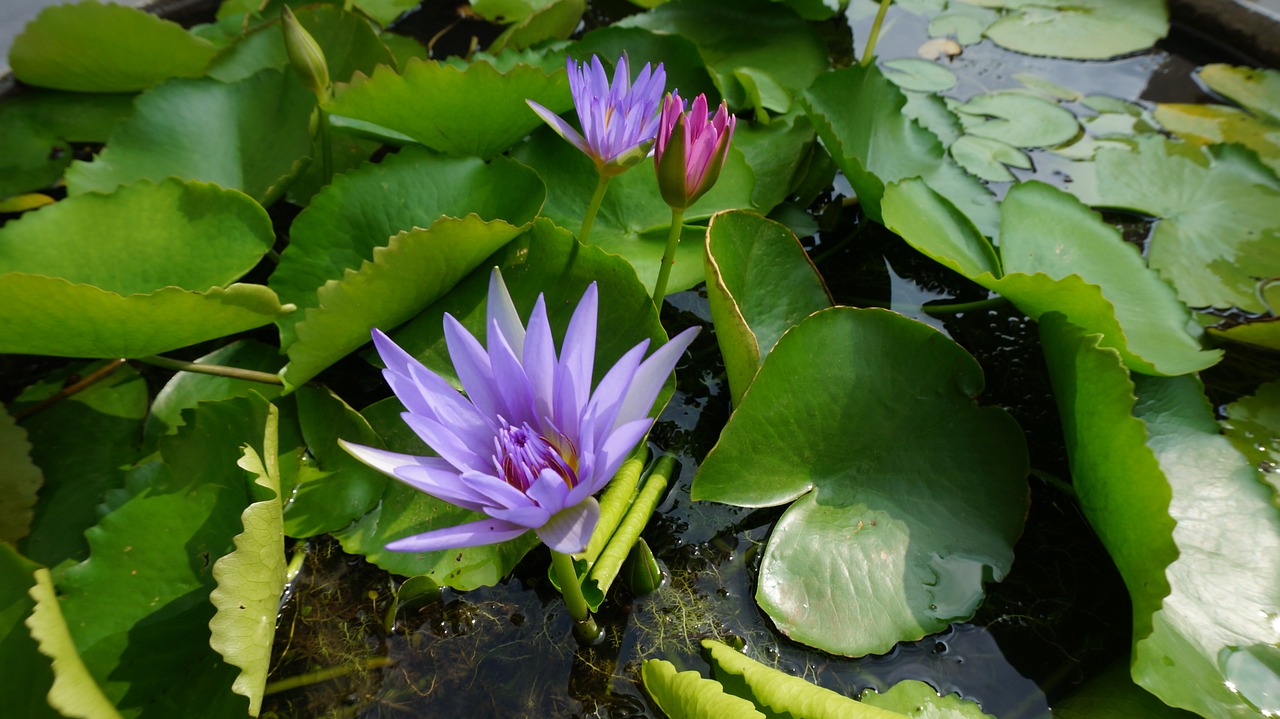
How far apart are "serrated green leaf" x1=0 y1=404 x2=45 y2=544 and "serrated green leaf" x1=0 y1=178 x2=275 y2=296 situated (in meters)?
0.25

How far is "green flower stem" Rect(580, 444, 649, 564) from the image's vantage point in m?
0.92

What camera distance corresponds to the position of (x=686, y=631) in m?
1.07

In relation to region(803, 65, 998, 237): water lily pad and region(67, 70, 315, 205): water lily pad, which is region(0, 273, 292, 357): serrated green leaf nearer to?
region(67, 70, 315, 205): water lily pad

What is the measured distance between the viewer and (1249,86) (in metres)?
1.99

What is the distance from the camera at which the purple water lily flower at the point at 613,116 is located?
1.10 m

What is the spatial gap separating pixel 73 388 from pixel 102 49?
872mm

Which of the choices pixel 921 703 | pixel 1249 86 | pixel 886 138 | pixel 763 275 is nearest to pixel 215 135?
pixel 763 275

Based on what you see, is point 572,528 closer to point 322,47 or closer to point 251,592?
point 251,592

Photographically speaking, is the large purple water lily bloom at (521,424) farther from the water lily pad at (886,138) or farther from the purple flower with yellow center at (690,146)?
the water lily pad at (886,138)

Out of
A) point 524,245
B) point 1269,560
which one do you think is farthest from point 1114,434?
point 524,245

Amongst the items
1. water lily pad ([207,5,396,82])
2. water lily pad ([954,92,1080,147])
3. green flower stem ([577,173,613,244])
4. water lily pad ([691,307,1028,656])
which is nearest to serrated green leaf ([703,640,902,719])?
water lily pad ([691,307,1028,656])

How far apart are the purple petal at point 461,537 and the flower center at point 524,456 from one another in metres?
0.05

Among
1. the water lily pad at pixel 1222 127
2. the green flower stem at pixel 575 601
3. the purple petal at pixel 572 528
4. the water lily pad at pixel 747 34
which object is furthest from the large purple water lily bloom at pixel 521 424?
the water lily pad at pixel 1222 127

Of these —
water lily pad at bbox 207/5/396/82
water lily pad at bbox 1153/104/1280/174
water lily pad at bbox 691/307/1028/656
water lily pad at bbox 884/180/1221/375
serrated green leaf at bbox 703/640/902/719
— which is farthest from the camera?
water lily pad at bbox 1153/104/1280/174
